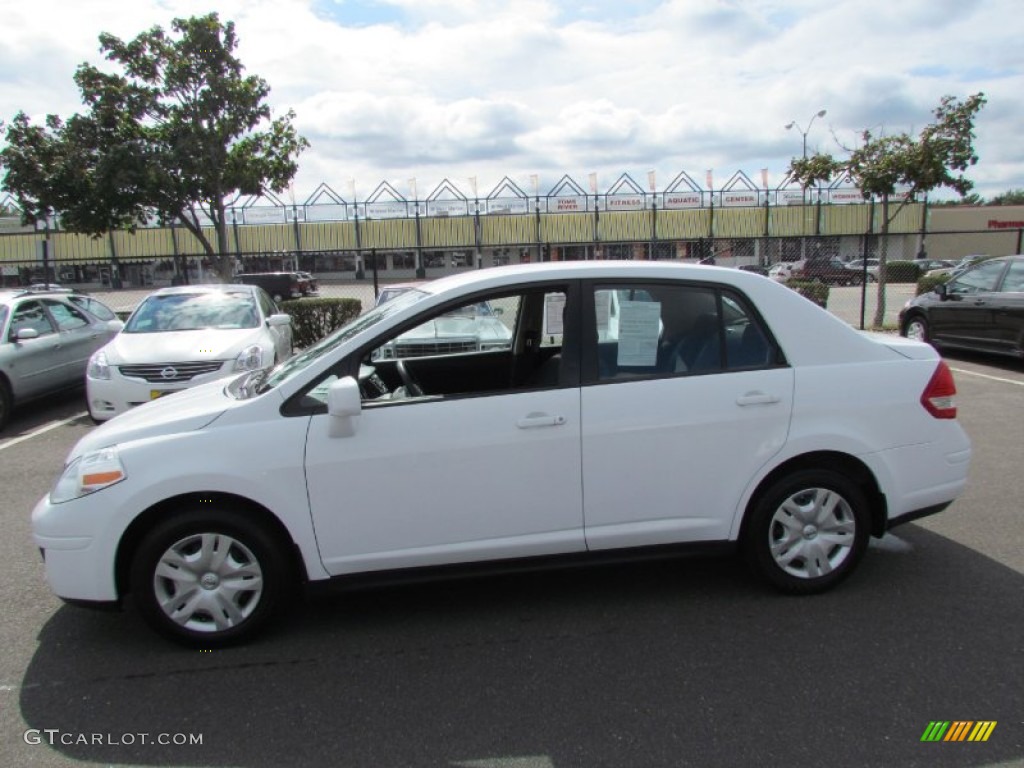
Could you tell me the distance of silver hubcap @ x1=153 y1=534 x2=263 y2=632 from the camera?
128 inches

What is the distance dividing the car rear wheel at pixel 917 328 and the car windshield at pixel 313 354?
34.7ft

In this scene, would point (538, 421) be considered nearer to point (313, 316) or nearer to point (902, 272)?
point (313, 316)

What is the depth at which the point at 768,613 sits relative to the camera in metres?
3.58

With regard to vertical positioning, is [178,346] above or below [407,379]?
below

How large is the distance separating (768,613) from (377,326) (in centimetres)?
235

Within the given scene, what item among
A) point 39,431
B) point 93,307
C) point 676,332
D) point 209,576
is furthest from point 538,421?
point 93,307

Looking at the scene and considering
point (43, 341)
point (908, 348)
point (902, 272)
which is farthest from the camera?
point (902, 272)

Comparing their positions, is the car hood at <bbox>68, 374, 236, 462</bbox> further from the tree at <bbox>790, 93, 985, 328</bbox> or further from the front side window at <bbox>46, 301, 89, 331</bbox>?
the tree at <bbox>790, 93, 985, 328</bbox>

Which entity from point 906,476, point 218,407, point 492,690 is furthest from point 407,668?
point 906,476

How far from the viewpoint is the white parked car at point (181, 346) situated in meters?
7.33

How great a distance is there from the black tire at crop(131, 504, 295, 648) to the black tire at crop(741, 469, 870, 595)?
2299 millimetres

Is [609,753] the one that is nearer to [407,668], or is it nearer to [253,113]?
[407,668]

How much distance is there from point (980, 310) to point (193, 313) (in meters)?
10.7

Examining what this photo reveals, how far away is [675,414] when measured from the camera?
3488mm
